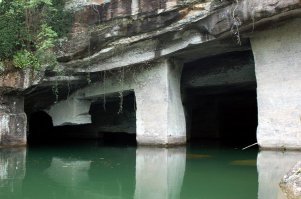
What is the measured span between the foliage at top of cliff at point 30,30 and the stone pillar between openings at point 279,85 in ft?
19.7

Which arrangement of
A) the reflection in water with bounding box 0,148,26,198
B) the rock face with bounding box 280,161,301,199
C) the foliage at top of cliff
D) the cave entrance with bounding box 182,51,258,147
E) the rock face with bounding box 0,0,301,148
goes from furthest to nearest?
the cave entrance with bounding box 182,51,258,147 < the foliage at top of cliff < the rock face with bounding box 0,0,301,148 < the reflection in water with bounding box 0,148,26,198 < the rock face with bounding box 280,161,301,199

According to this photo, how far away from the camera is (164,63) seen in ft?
42.9

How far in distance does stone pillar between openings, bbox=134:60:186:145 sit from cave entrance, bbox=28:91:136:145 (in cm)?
341

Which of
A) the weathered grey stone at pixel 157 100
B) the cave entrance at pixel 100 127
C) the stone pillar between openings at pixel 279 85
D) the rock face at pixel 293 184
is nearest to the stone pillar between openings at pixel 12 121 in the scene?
the weathered grey stone at pixel 157 100

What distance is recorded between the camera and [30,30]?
13.1 m

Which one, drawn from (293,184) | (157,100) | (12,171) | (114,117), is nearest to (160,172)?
(12,171)

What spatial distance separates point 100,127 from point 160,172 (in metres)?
10.4

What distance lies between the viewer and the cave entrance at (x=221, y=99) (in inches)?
553

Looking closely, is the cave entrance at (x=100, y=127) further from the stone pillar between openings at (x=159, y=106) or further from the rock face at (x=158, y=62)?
the stone pillar between openings at (x=159, y=106)

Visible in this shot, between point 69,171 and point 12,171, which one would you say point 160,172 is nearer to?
point 69,171

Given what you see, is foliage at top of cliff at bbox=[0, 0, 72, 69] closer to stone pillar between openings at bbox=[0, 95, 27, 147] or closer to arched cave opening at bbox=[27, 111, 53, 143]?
stone pillar between openings at bbox=[0, 95, 27, 147]

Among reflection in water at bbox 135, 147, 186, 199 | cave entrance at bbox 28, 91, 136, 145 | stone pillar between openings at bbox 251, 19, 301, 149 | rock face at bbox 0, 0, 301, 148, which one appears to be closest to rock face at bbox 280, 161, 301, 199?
reflection in water at bbox 135, 147, 186, 199

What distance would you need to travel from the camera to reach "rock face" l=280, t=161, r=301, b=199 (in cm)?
424

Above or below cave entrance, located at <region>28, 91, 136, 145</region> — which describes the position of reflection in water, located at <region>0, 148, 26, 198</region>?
below
